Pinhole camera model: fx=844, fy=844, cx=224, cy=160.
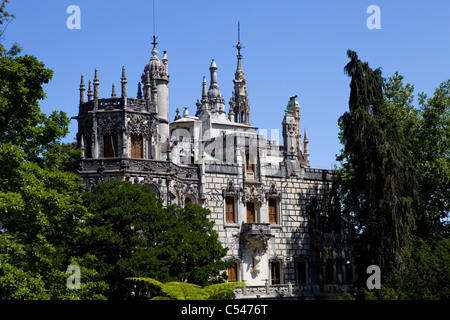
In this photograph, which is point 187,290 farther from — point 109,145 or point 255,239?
point 255,239

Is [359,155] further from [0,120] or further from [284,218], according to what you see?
[0,120]

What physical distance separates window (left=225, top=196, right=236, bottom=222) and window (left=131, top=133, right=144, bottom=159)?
8.63 m

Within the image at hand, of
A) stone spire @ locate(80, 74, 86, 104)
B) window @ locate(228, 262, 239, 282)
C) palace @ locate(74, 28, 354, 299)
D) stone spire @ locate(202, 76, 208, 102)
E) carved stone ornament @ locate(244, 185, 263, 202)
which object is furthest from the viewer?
stone spire @ locate(202, 76, 208, 102)

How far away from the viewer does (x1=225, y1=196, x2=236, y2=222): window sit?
221 feet

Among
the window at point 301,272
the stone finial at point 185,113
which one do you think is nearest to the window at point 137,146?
the window at point 301,272

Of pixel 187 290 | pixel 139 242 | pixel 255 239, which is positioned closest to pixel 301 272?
pixel 255 239

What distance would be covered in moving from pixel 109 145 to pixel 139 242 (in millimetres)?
12249

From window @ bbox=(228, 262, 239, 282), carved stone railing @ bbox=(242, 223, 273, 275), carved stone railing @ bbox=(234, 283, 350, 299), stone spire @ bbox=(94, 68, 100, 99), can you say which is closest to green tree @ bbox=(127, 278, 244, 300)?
carved stone railing @ bbox=(234, 283, 350, 299)

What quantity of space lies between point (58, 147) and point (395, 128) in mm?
29144

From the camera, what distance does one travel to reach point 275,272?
6900 cm

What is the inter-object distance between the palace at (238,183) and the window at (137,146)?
0.07 m

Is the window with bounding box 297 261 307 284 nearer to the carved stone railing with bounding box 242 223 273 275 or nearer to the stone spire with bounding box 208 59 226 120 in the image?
the carved stone railing with bounding box 242 223 273 275

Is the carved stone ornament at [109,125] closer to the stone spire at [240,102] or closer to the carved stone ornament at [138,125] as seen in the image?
the carved stone ornament at [138,125]

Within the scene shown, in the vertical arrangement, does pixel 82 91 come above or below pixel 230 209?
above
